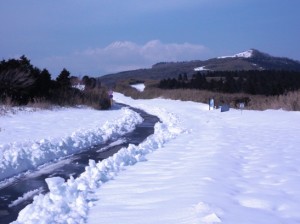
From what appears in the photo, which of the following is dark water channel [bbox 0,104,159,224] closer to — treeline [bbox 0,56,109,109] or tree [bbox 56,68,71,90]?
treeline [bbox 0,56,109,109]

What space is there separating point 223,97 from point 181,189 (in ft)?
116

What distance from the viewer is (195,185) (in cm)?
702

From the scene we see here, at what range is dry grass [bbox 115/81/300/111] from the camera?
2636cm

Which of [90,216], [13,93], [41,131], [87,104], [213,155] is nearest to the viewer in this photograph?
[90,216]

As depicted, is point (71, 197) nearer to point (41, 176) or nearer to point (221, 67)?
point (41, 176)

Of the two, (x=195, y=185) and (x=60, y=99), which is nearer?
(x=195, y=185)

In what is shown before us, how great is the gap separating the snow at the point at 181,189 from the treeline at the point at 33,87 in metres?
17.7

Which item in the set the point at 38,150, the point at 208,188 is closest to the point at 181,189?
the point at 208,188

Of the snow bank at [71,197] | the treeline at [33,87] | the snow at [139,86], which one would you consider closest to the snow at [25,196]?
the snow bank at [71,197]

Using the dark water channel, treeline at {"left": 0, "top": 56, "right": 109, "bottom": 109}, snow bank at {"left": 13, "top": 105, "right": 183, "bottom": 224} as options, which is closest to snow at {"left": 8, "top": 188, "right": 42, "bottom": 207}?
the dark water channel

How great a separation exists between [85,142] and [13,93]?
15.0 m

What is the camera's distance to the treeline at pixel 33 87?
2734 cm

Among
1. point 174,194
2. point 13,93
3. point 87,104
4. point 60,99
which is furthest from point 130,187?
point 87,104

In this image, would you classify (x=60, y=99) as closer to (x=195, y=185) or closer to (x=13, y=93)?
(x=13, y=93)
